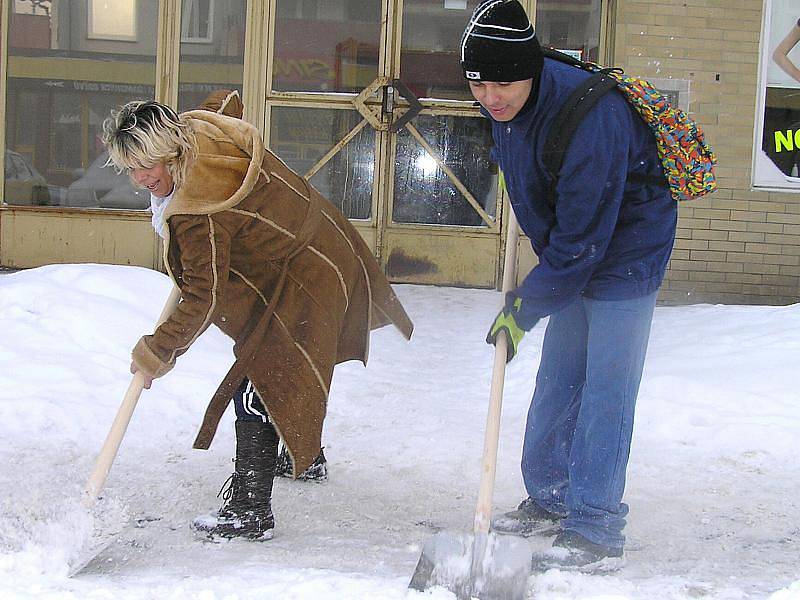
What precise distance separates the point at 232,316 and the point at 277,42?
227 inches

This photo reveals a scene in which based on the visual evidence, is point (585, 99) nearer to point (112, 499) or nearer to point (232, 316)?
point (232, 316)

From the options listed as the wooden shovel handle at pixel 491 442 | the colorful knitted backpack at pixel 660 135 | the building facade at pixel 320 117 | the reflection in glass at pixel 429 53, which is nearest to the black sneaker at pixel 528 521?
the wooden shovel handle at pixel 491 442

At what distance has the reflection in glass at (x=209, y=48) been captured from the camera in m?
8.64

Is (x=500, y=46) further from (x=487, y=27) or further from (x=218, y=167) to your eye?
(x=218, y=167)

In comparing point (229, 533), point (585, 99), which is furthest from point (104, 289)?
point (585, 99)

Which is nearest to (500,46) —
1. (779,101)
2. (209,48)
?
(209,48)

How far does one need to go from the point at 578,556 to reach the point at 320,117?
623 cm

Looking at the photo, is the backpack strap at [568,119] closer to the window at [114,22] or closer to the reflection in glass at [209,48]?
the reflection in glass at [209,48]

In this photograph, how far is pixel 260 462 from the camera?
342 centimetres

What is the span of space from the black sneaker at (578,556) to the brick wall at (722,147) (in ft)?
18.5

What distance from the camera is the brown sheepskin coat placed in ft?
10.2

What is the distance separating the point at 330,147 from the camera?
→ 869cm

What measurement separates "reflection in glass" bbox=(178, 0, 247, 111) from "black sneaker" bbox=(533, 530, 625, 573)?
252 inches

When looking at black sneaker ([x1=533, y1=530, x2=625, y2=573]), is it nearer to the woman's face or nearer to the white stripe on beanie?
the white stripe on beanie
